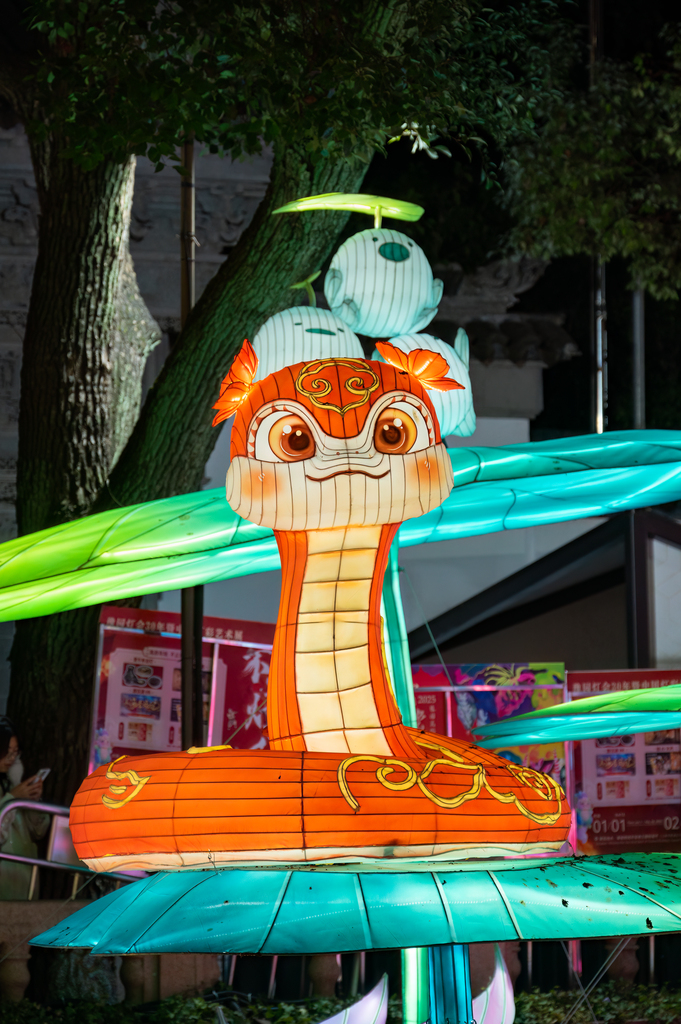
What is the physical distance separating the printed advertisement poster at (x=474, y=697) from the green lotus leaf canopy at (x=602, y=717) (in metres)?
2.07

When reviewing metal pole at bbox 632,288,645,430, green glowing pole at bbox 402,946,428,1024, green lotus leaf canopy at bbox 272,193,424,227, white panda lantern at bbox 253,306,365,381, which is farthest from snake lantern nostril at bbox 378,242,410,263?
metal pole at bbox 632,288,645,430

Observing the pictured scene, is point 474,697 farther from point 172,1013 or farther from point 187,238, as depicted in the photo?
point 187,238

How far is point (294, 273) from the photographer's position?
5.61 metres

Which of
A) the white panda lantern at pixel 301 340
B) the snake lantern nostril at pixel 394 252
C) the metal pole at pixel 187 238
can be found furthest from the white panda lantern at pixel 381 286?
the metal pole at pixel 187 238

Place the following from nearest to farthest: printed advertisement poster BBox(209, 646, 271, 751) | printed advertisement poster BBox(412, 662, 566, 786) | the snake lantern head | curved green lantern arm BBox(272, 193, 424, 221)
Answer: the snake lantern head < curved green lantern arm BBox(272, 193, 424, 221) < printed advertisement poster BBox(209, 646, 271, 751) < printed advertisement poster BBox(412, 662, 566, 786)

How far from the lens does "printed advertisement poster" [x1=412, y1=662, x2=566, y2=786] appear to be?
6348 millimetres

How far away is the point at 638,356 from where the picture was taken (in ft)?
28.5

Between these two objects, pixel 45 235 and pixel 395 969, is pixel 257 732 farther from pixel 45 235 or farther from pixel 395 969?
pixel 45 235

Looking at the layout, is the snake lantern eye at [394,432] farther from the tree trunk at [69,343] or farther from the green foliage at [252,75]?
the tree trunk at [69,343]

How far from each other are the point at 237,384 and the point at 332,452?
44cm

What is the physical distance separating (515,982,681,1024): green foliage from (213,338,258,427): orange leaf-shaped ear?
430 centimetres

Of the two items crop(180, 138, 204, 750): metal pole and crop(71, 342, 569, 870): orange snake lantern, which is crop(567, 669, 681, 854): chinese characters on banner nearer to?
crop(180, 138, 204, 750): metal pole

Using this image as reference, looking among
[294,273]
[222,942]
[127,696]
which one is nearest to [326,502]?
[222,942]

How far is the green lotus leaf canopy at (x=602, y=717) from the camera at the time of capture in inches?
155
